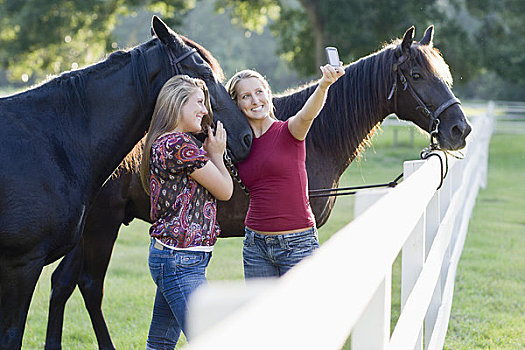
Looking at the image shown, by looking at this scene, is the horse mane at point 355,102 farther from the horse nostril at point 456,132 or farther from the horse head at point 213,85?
the horse head at point 213,85

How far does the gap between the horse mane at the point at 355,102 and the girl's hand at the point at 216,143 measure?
1.45m

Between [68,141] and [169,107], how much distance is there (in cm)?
60

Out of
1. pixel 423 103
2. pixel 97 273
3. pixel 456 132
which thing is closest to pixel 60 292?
pixel 97 273

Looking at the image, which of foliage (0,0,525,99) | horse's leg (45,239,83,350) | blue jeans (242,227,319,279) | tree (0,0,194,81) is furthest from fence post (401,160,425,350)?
tree (0,0,194,81)

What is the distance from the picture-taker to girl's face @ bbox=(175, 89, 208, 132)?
277 cm

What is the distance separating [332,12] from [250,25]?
209 inches

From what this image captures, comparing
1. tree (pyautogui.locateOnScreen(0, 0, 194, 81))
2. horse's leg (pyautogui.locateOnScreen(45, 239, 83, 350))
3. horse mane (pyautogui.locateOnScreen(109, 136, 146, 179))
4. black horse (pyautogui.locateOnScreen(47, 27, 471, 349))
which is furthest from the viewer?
tree (pyautogui.locateOnScreen(0, 0, 194, 81))

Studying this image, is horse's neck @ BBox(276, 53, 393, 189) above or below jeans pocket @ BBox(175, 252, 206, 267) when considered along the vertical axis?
above

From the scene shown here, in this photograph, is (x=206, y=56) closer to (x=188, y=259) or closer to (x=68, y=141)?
(x=68, y=141)

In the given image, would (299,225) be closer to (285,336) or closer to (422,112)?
(422,112)

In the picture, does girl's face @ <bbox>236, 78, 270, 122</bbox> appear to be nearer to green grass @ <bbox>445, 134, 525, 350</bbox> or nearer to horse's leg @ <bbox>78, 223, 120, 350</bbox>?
horse's leg @ <bbox>78, 223, 120, 350</bbox>

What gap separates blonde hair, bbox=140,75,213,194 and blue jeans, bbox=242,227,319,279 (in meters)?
0.64

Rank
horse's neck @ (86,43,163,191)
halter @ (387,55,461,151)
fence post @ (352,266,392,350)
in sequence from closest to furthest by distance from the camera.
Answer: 1. fence post @ (352,266,392,350)
2. horse's neck @ (86,43,163,191)
3. halter @ (387,55,461,151)

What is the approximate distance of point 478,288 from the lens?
6.02 meters
